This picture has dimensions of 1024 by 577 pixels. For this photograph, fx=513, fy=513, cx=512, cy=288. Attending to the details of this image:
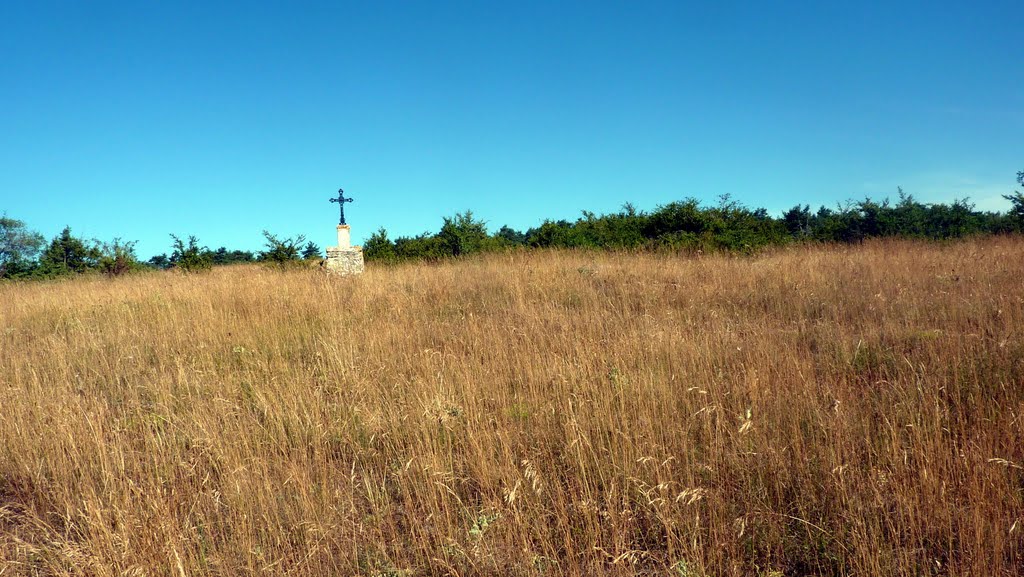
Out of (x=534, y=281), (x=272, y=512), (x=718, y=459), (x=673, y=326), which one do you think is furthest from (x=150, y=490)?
(x=534, y=281)

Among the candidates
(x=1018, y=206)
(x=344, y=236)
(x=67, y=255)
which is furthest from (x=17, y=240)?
(x=1018, y=206)

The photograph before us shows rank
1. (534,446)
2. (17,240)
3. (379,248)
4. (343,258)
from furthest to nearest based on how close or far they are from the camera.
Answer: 1. (17,240)
2. (379,248)
3. (343,258)
4. (534,446)

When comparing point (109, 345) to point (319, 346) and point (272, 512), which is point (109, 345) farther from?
point (272, 512)

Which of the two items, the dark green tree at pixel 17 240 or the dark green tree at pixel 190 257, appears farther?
the dark green tree at pixel 17 240

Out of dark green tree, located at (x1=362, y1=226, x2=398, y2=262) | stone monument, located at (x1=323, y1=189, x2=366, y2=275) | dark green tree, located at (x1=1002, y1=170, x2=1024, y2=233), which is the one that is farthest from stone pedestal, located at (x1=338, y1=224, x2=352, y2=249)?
dark green tree, located at (x1=1002, y1=170, x2=1024, y2=233)

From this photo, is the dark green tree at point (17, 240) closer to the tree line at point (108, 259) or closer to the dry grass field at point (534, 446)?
the tree line at point (108, 259)

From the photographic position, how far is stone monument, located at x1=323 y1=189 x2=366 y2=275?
36.8 feet

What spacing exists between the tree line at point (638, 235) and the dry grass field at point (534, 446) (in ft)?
25.6

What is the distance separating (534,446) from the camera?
2.82 m

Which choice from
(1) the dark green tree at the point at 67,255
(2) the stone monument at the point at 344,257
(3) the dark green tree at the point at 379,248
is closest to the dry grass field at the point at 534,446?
(2) the stone monument at the point at 344,257

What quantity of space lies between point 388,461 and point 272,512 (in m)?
0.66

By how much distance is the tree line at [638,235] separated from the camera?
44.7ft

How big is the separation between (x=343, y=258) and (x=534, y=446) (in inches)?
378

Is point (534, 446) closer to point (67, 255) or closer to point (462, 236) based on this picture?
point (462, 236)
